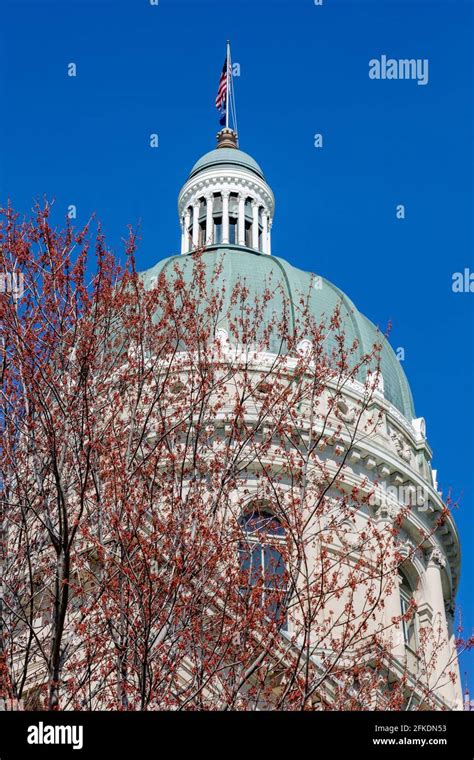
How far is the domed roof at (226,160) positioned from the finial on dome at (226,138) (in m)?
1.27

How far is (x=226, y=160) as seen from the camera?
5309 cm

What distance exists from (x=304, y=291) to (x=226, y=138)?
1673cm

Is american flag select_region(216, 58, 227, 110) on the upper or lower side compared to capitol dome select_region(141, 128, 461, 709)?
upper

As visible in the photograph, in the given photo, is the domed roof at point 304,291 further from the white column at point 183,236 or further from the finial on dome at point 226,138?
the finial on dome at point 226,138

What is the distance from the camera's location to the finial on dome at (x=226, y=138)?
185 feet

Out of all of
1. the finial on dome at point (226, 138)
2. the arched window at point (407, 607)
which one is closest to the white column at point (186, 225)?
the finial on dome at point (226, 138)

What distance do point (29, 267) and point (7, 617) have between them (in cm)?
436

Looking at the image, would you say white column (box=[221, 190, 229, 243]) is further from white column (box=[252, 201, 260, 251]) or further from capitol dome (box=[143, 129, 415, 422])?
white column (box=[252, 201, 260, 251])

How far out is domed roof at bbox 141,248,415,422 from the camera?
140 ft

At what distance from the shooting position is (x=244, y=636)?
14.0m

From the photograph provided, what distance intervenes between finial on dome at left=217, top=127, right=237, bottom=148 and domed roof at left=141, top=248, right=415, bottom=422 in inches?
466

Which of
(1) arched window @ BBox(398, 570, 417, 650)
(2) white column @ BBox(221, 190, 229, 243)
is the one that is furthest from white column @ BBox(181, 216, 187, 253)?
(1) arched window @ BBox(398, 570, 417, 650)

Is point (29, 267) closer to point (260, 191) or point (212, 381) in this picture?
point (212, 381)
